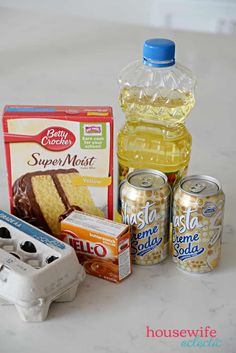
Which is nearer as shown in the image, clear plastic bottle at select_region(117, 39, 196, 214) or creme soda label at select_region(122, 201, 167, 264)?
creme soda label at select_region(122, 201, 167, 264)

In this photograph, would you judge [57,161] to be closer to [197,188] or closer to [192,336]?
[197,188]

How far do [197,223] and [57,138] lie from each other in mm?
280

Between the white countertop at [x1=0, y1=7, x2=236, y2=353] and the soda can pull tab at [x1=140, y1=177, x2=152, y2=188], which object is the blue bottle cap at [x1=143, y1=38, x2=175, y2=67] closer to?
the soda can pull tab at [x1=140, y1=177, x2=152, y2=188]

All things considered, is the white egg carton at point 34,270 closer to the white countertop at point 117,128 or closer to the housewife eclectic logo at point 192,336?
the white countertop at point 117,128

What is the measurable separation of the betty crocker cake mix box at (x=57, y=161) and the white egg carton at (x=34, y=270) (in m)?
0.07

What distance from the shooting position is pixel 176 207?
1119mm

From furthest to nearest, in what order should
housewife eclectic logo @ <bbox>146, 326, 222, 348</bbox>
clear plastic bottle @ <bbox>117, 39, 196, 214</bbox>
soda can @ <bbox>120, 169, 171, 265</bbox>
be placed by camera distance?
clear plastic bottle @ <bbox>117, 39, 196, 214</bbox>, soda can @ <bbox>120, 169, 171, 265</bbox>, housewife eclectic logo @ <bbox>146, 326, 222, 348</bbox>

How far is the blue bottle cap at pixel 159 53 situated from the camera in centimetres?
114

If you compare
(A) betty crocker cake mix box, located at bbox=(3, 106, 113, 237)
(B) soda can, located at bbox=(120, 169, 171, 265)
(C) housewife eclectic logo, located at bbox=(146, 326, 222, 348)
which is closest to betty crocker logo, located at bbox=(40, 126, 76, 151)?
(A) betty crocker cake mix box, located at bbox=(3, 106, 113, 237)

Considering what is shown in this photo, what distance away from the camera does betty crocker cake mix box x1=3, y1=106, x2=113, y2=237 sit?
A: 3.70ft

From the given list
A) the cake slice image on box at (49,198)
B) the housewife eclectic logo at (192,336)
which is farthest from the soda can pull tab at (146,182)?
the housewife eclectic logo at (192,336)

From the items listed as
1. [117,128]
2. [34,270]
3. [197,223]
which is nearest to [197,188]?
[197,223]

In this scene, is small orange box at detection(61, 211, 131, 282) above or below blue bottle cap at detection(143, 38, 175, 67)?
below

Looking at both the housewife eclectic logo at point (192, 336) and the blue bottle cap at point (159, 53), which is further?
the blue bottle cap at point (159, 53)
